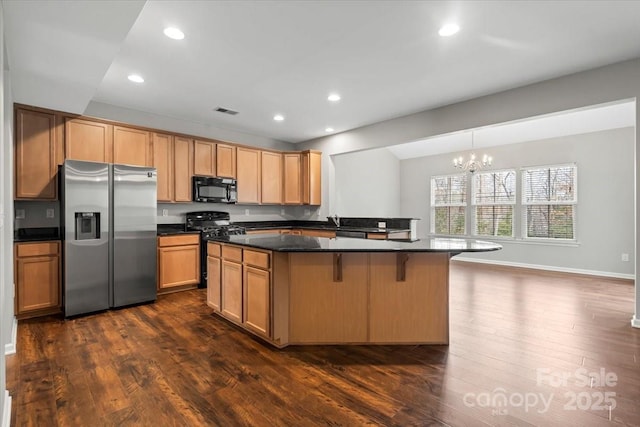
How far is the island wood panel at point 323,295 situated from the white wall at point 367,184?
377cm

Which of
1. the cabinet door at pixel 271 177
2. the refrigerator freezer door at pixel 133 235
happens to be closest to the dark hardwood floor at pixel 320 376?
the refrigerator freezer door at pixel 133 235

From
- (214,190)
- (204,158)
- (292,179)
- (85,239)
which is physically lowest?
(85,239)

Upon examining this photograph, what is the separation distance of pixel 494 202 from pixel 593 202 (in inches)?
67.9

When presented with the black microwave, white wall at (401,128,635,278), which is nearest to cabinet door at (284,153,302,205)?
the black microwave

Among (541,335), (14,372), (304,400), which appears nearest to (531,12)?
(541,335)

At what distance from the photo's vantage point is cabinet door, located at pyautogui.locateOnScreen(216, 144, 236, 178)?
554 centimetres

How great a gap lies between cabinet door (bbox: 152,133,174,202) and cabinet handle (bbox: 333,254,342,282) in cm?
326

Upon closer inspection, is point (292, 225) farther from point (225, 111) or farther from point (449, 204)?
point (449, 204)

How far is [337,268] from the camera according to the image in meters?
2.83

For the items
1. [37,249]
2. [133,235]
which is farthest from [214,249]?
[37,249]

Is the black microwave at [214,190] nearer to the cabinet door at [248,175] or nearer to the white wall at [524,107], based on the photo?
Result: the cabinet door at [248,175]

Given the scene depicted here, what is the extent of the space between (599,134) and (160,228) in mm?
7881

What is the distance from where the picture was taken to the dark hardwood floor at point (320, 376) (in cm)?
186

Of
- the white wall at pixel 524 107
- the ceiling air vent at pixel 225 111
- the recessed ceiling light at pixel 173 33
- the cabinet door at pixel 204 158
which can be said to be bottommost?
the cabinet door at pixel 204 158
